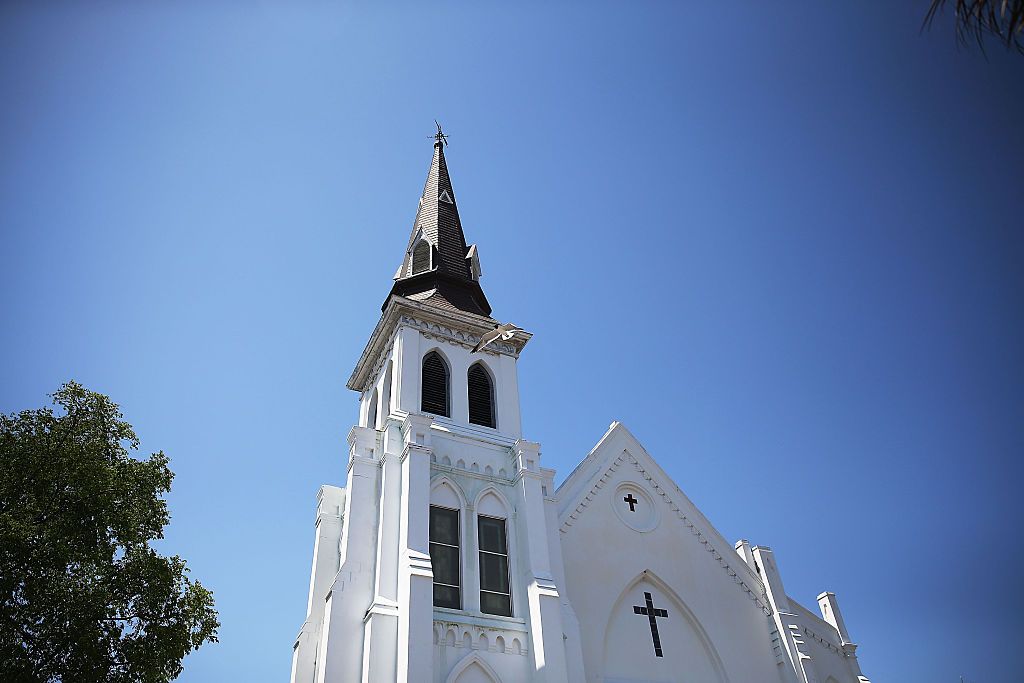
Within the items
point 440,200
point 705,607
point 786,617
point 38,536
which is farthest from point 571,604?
point 440,200

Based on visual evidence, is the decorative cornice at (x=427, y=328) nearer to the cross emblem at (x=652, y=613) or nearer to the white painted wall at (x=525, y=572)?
Result: the white painted wall at (x=525, y=572)

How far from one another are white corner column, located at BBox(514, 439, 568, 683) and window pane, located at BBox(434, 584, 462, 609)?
150cm

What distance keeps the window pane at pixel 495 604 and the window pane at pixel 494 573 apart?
135mm

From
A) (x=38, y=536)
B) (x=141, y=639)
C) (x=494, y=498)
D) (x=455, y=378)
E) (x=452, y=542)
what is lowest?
(x=141, y=639)

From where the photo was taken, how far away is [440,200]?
2628cm

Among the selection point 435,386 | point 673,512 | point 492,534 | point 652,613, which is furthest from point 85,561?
point 673,512

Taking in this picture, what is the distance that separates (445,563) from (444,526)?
0.86 meters

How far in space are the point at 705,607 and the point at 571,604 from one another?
3.72 meters

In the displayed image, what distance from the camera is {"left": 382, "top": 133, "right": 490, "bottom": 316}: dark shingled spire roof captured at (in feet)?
74.0

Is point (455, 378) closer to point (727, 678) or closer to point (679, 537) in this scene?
point (679, 537)

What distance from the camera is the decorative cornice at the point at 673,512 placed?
17.8 metres

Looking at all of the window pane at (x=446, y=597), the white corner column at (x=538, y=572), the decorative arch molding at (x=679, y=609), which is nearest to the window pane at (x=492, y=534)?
the white corner column at (x=538, y=572)

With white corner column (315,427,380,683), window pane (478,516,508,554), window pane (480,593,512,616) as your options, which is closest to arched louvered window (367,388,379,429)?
white corner column (315,427,380,683)

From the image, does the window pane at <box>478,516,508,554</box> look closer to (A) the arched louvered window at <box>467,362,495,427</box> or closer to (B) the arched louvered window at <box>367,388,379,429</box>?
(A) the arched louvered window at <box>467,362,495,427</box>
